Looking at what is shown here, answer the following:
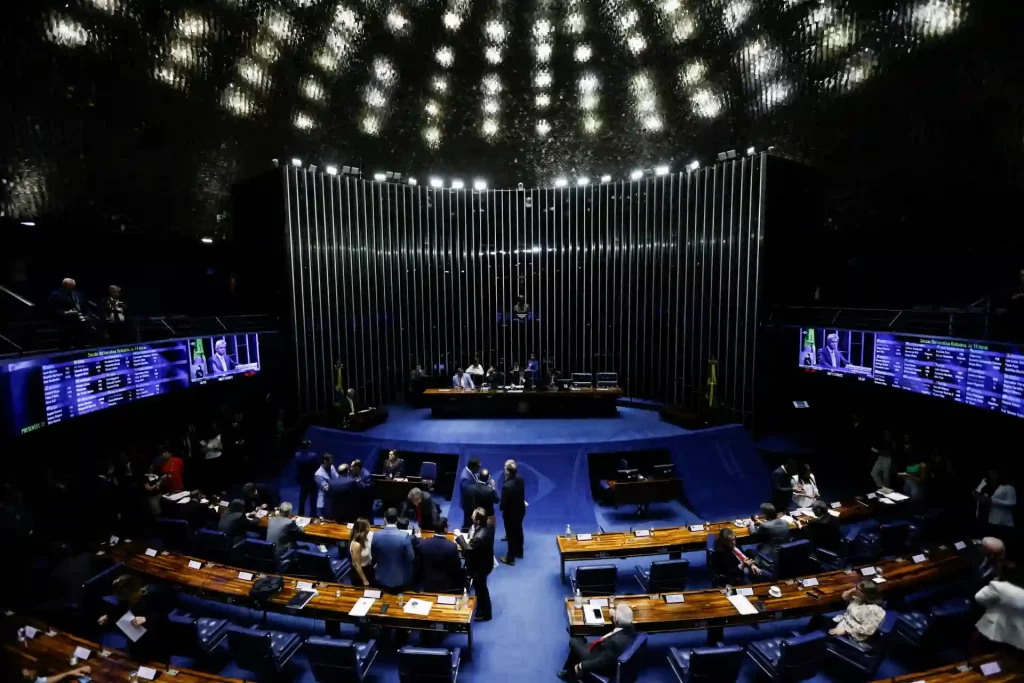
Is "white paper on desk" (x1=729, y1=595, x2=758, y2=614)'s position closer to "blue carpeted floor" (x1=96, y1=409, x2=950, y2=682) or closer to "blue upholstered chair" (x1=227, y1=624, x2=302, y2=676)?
"blue carpeted floor" (x1=96, y1=409, x2=950, y2=682)

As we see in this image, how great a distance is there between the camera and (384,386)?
13.8 metres

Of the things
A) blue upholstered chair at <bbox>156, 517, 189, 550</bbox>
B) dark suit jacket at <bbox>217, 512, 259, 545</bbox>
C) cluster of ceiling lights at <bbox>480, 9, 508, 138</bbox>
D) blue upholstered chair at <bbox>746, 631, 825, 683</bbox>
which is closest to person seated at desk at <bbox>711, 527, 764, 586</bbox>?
blue upholstered chair at <bbox>746, 631, 825, 683</bbox>

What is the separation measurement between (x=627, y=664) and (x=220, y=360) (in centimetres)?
896

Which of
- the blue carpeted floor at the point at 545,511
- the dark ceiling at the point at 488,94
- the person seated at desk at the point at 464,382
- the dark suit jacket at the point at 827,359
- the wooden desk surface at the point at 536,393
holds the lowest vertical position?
the blue carpeted floor at the point at 545,511

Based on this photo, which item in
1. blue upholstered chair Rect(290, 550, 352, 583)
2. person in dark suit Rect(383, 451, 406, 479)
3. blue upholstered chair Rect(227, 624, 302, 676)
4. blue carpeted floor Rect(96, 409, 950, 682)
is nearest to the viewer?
blue upholstered chair Rect(227, 624, 302, 676)

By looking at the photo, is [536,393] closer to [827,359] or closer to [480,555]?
[827,359]

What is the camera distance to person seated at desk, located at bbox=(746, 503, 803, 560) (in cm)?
607

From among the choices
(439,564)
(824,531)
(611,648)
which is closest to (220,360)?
(439,564)

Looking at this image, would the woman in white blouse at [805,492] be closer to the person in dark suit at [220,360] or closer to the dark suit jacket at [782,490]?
the dark suit jacket at [782,490]

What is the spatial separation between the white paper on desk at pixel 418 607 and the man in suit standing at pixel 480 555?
0.69 m

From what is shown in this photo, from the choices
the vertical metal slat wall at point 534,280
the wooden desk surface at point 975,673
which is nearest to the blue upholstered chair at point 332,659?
the wooden desk surface at point 975,673

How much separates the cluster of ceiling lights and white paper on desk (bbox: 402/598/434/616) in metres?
12.6

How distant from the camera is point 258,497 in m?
7.32

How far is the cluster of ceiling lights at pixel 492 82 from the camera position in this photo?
40.3 feet
